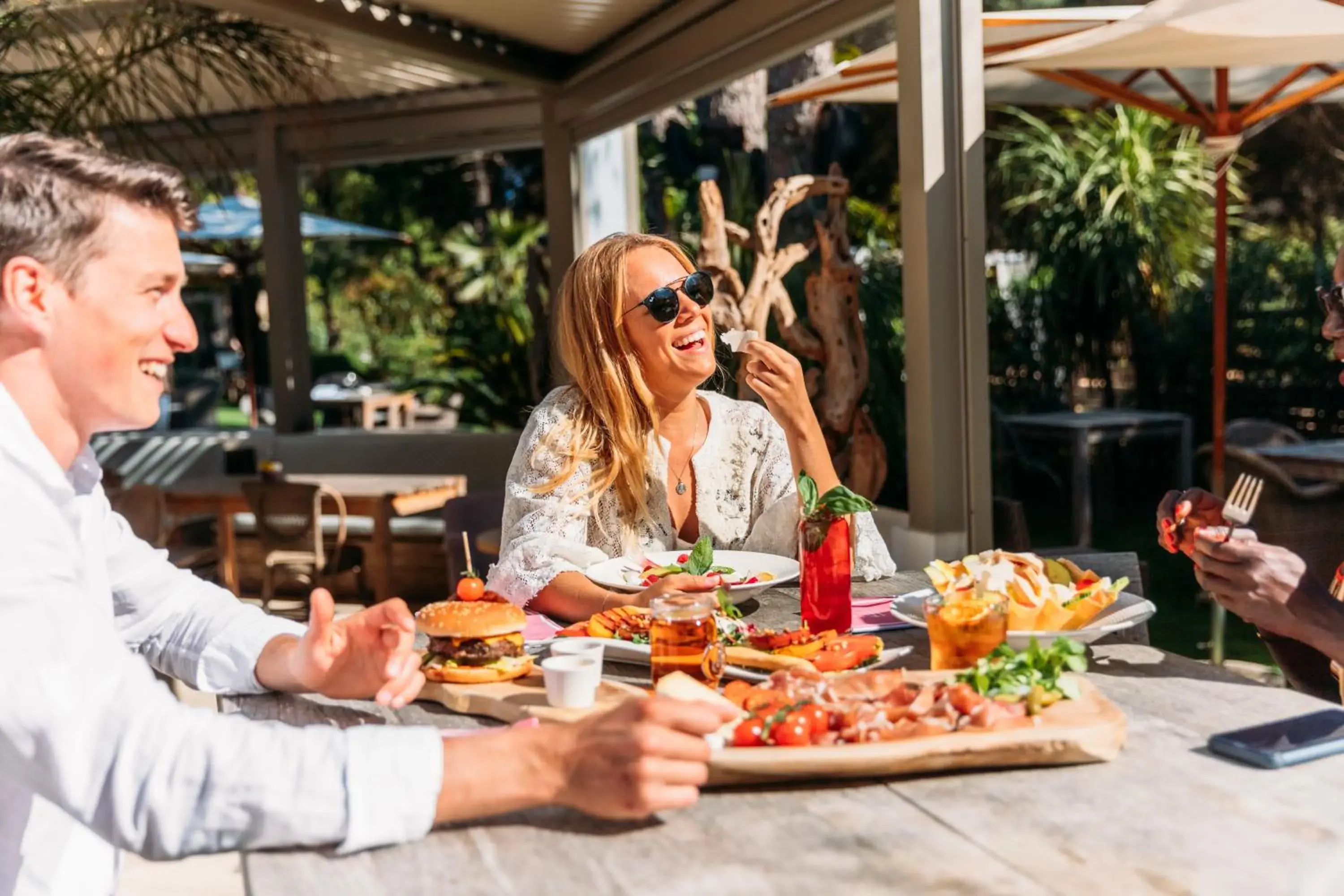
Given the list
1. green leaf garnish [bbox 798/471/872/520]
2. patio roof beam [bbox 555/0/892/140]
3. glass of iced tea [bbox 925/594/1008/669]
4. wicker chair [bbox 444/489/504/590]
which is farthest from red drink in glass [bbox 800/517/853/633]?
wicker chair [bbox 444/489/504/590]

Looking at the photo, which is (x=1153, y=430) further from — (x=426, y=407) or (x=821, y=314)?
(x=426, y=407)

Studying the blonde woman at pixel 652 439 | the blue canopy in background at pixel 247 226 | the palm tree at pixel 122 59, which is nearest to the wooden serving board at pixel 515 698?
the blonde woman at pixel 652 439

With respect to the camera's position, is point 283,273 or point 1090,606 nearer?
point 1090,606

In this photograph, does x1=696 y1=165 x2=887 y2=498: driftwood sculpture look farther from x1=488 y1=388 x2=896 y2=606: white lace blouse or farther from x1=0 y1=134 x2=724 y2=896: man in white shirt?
x1=0 y1=134 x2=724 y2=896: man in white shirt

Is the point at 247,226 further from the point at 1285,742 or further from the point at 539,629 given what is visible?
the point at 1285,742

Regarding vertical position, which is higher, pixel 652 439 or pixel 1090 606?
pixel 652 439

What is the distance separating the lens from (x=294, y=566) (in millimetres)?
7297

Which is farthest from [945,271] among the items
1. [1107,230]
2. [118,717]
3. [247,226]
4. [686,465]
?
[247,226]

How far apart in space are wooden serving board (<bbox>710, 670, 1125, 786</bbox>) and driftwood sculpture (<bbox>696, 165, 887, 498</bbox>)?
10.5 feet

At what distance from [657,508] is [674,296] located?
1.63 feet

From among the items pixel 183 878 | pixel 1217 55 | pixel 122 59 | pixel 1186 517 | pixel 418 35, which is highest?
pixel 418 35

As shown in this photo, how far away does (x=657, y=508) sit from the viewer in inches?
118

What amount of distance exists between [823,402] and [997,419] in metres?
Answer: 3.52

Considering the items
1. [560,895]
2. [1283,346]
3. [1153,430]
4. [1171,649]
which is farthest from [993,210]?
[560,895]
